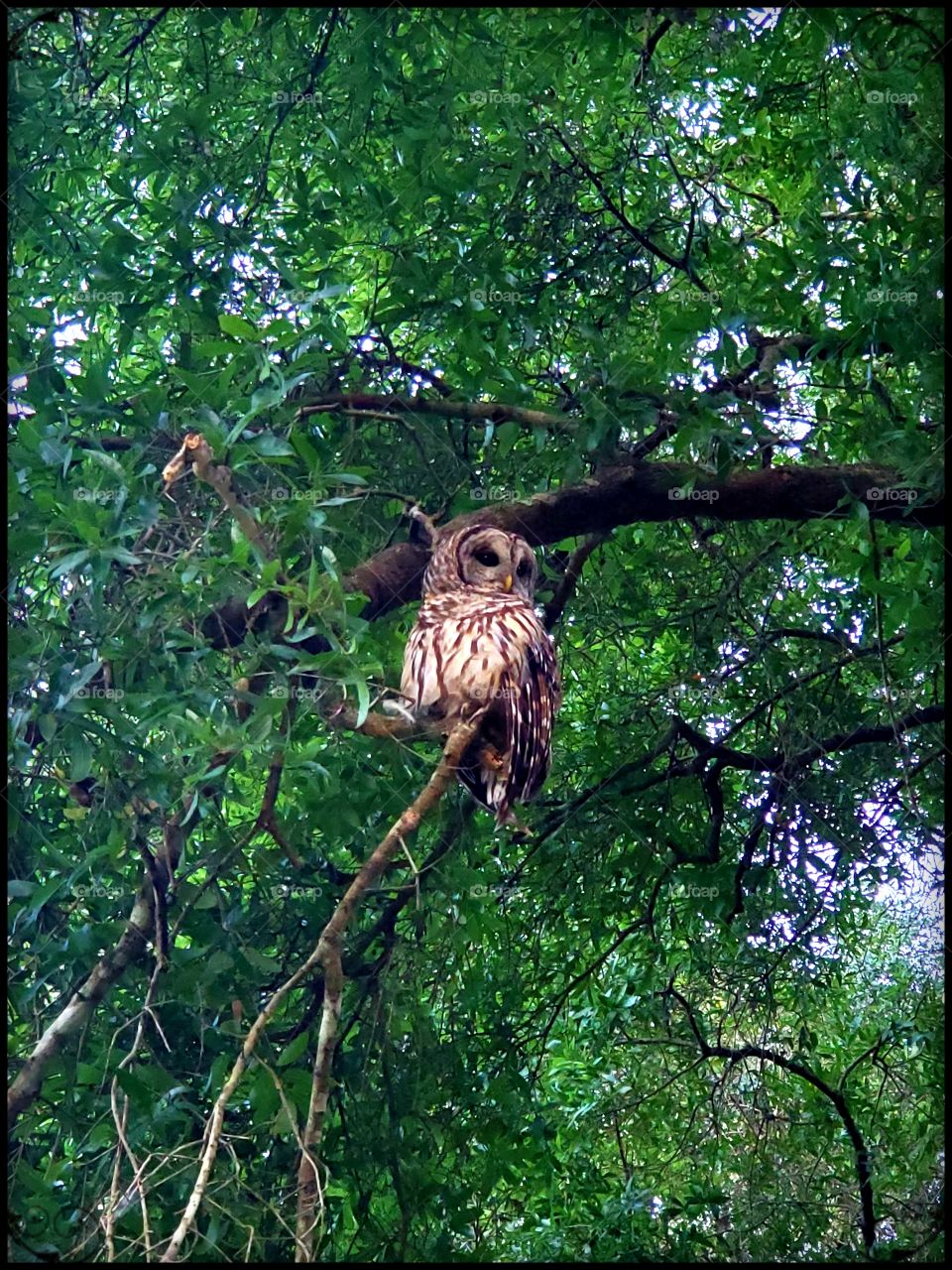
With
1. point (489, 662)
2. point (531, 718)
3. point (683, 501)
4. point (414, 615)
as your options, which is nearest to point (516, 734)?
point (531, 718)

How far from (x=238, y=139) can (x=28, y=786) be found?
1.73 metres

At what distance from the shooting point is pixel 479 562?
10.4 ft

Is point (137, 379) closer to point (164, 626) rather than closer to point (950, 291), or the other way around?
point (164, 626)

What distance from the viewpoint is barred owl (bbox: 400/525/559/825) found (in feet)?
9.50

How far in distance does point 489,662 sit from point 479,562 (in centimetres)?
30

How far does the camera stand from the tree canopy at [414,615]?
8.64 ft

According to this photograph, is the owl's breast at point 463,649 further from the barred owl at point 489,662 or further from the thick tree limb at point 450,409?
the thick tree limb at point 450,409

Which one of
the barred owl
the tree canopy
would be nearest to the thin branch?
A: the tree canopy

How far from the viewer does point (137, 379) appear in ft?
11.2

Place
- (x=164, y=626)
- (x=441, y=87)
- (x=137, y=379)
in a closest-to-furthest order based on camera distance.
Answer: (x=164, y=626)
(x=441, y=87)
(x=137, y=379)

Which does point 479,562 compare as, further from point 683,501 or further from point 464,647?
point 683,501

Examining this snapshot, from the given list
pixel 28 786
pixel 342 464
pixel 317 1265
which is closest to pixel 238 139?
pixel 342 464

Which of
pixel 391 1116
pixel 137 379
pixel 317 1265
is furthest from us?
pixel 137 379

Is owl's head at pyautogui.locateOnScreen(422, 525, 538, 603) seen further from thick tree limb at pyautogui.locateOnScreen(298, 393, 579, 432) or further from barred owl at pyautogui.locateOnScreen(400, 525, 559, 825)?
thick tree limb at pyautogui.locateOnScreen(298, 393, 579, 432)
